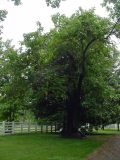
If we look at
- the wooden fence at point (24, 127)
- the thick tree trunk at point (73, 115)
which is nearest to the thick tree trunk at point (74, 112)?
the thick tree trunk at point (73, 115)

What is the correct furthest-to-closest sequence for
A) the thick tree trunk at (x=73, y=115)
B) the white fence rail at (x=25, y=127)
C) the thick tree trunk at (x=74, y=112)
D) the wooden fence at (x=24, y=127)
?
the white fence rail at (x=25, y=127), the wooden fence at (x=24, y=127), the thick tree trunk at (x=73, y=115), the thick tree trunk at (x=74, y=112)

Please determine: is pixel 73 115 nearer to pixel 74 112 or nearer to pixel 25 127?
pixel 74 112

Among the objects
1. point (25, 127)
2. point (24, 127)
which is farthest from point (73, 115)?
point (25, 127)

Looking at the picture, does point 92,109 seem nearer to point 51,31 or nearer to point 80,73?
point 80,73

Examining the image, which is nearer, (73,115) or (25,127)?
(73,115)

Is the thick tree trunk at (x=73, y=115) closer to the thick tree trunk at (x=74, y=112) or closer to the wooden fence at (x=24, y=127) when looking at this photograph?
the thick tree trunk at (x=74, y=112)

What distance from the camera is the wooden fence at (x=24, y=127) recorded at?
33.6 meters

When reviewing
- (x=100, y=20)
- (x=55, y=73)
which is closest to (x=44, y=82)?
(x=55, y=73)

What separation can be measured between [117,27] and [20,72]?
25.0 ft

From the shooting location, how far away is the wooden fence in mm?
33556

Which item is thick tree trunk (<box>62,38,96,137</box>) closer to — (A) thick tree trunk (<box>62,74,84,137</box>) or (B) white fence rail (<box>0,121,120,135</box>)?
(A) thick tree trunk (<box>62,74,84,137</box>)

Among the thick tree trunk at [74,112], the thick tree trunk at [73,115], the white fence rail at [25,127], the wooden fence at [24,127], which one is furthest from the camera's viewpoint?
the white fence rail at [25,127]

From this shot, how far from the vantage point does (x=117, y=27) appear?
28.7 meters

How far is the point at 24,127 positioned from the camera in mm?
37875
